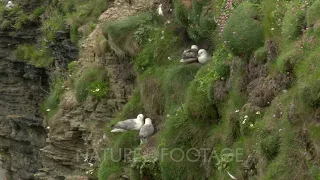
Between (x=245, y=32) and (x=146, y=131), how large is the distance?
3175 millimetres

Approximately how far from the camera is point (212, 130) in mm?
10703

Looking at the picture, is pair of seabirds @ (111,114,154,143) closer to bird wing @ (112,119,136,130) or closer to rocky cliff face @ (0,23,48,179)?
bird wing @ (112,119,136,130)

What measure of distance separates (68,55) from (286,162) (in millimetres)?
13300

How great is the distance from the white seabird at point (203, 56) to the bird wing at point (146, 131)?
58.7 inches

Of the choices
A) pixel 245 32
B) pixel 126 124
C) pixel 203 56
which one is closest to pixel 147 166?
pixel 126 124

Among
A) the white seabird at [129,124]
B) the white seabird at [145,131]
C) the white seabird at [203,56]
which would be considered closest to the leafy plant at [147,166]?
the white seabird at [145,131]

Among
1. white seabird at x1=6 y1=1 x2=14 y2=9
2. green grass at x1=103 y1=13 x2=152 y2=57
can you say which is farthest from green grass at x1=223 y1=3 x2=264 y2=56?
white seabird at x1=6 y1=1 x2=14 y2=9

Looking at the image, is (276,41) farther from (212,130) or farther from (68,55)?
(68,55)

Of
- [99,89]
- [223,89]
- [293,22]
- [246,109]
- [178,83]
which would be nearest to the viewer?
[293,22]

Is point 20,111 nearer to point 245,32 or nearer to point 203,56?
point 203,56

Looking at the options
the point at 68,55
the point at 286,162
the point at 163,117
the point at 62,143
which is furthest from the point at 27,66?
the point at 286,162

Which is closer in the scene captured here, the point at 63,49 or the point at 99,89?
the point at 99,89

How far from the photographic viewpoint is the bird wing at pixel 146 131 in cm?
1241

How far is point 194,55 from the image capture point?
12.7 meters
